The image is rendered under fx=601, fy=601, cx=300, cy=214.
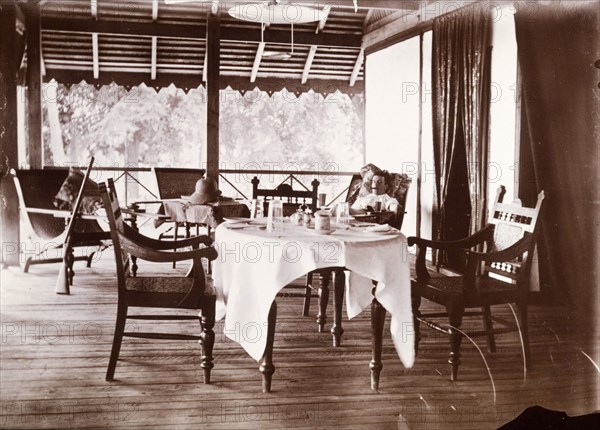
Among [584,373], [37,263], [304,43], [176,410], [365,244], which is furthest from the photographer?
[304,43]

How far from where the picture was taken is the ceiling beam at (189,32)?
7.99 m

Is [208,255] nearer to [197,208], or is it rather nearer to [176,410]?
[176,410]

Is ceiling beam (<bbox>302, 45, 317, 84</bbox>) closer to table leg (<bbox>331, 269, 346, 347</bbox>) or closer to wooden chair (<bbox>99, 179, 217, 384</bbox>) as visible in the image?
table leg (<bbox>331, 269, 346, 347</bbox>)

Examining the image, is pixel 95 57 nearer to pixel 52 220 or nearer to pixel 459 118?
pixel 52 220

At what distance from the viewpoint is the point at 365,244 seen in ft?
9.46

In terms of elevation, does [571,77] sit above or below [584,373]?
above

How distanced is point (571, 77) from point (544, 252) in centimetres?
143

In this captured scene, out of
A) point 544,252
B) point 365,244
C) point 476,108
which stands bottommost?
point 544,252

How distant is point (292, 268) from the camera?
9.34 feet

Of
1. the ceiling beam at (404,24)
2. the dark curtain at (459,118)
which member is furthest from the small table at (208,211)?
the ceiling beam at (404,24)

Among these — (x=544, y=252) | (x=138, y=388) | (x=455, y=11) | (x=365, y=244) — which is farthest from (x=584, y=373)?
(x=455, y=11)

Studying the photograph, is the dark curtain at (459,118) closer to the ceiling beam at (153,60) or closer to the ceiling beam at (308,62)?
the ceiling beam at (308,62)

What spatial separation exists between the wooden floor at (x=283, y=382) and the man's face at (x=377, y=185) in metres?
2.30

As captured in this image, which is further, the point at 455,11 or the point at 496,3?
the point at 455,11
